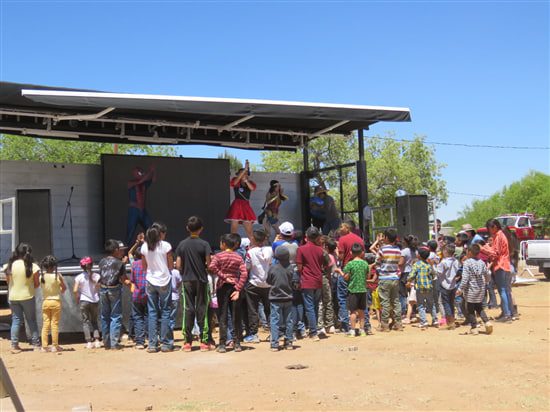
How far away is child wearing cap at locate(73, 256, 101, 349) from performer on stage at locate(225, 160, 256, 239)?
5.08 metres

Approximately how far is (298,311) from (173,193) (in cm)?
643

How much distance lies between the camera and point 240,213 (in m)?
13.6

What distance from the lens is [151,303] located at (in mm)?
8188

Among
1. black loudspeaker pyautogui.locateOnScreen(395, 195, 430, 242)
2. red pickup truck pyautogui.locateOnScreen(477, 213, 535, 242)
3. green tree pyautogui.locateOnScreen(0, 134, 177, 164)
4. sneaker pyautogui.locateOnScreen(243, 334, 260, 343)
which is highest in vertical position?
green tree pyautogui.locateOnScreen(0, 134, 177, 164)

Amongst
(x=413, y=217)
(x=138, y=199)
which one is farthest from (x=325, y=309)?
(x=138, y=199)

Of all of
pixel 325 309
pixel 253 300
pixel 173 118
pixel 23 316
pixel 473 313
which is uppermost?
pixel 173 118

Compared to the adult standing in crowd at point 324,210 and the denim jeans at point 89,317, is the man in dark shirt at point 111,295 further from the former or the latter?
the adult standing in crowd at point 324,210

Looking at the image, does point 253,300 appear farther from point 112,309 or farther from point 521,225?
point 521,225

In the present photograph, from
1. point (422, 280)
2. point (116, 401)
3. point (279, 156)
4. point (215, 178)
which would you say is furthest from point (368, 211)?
point (279, 156)

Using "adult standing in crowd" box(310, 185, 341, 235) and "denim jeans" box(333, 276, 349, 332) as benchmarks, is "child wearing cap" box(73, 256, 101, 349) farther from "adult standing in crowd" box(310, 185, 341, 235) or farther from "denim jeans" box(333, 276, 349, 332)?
"adult standing in crowd" box(310, 185, 341, 235)

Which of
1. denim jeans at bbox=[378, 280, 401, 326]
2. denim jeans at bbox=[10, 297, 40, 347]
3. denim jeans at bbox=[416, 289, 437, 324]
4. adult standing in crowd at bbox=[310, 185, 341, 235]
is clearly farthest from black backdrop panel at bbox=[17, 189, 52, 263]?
adult standing in crowd at bbox=[310, 185, 341, 235]

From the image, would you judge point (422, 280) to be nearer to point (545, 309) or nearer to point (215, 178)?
point (545, 309)

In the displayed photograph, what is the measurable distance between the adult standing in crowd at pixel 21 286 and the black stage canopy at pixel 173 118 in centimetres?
274

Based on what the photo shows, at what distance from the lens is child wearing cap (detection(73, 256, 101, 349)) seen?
28.6 feet
